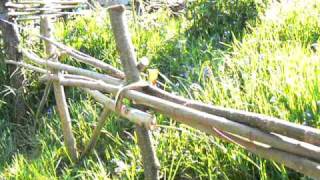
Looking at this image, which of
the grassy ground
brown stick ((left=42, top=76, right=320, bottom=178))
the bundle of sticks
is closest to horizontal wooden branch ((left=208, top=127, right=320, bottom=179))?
brown stick ((left=42, top=76, right=320, bottom=178))

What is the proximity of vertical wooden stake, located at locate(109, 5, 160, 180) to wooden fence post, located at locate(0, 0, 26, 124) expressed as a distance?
2212mm

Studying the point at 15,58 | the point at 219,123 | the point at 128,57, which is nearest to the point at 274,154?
A: the point at 219,123

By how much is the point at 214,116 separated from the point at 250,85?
1083 mm

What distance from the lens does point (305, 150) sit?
1.32 meters

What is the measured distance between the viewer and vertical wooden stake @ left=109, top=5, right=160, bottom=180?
178 centimetres

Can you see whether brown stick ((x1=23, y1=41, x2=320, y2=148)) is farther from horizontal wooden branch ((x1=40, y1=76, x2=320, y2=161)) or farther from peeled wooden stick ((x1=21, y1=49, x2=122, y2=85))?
peeled wooden stick ((x1=21, y1=49, x2=122, y2=85))

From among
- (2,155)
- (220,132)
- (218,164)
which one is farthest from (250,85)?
(2,155)

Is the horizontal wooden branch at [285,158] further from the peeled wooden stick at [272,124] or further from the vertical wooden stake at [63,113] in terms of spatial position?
the vertical wooden stake at [63,113]

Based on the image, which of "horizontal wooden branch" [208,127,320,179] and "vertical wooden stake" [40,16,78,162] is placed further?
"vertical wooden stake" [40,16,78,162]

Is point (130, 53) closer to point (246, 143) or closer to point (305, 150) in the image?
point (246, 143)

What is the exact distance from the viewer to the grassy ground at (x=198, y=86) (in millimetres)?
2248

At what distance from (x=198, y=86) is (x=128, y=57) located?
961 mm

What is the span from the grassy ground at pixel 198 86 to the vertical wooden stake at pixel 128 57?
0.16m

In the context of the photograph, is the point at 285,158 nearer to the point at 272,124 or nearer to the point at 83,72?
the point at 272,124
